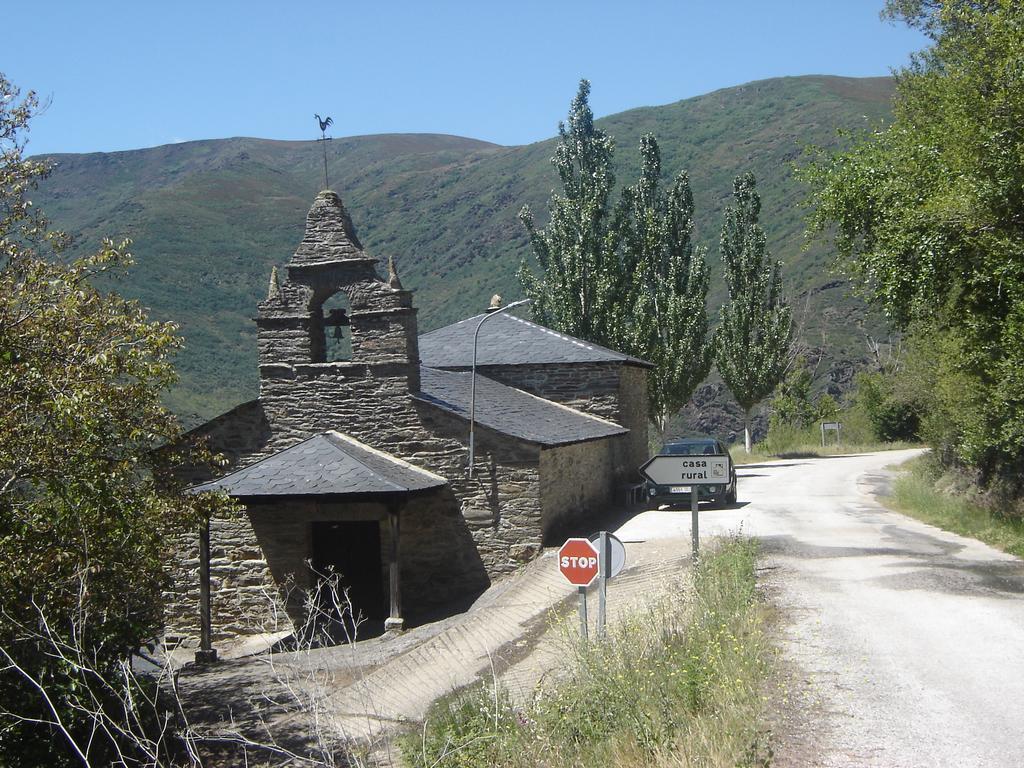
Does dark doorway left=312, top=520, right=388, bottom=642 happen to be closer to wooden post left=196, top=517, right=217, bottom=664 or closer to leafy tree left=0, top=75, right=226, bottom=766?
wooden post left=196, top=517, right=217, bottom=664

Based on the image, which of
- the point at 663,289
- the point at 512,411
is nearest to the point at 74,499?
the point at 512,411

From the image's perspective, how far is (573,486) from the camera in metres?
20.7

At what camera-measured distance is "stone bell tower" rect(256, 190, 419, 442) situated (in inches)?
737

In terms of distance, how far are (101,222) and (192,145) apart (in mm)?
69174

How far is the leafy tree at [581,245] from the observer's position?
34.5 metres

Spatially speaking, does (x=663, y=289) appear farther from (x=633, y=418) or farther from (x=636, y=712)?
(x=636, y=712)

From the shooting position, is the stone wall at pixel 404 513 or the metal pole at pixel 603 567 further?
the stone wall at pixel 404 513

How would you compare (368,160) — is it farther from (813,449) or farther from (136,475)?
(136,475)

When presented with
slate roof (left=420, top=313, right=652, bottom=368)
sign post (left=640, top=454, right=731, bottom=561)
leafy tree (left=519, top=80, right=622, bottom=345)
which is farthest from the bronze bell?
leafy tree (left=519, top=80, right=622, bottom=345)

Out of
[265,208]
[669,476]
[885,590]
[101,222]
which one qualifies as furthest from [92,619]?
[265,208]

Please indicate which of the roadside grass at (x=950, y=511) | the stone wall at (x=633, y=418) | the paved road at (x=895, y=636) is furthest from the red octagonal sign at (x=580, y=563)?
the stone wall at (x=633, y=418)

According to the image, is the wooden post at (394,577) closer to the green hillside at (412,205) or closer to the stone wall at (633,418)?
the stone wall at (633,418)

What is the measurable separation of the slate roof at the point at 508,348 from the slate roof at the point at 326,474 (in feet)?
24.6

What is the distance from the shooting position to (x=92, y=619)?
9.49 metres
